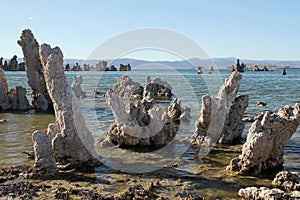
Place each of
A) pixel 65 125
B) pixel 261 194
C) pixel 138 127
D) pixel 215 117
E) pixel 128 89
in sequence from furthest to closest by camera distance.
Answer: pixel 128 89
pixel 215 117
pixel 138 127
pixel 65 125
pixel 261 194

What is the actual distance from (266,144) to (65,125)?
19.5ft

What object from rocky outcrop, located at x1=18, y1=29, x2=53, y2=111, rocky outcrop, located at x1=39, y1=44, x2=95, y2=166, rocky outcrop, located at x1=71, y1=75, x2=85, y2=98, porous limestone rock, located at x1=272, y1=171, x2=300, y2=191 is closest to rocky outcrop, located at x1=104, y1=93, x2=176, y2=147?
rocky outcrop, located at x1=39, y1=44, x2=95, y2=166

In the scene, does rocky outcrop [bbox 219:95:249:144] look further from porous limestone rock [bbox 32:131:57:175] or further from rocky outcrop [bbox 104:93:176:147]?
porous limestone rock [bbox 32:131:57:175]

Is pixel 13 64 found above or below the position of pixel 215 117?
above

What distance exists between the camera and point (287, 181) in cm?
926

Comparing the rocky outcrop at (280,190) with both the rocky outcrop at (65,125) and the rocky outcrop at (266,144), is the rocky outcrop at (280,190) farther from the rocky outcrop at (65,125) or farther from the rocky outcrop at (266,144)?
the rocky outcrop at (65,125)

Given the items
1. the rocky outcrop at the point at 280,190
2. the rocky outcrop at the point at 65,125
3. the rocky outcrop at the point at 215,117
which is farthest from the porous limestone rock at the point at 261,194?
the rocky outcrop at the point at 215,117

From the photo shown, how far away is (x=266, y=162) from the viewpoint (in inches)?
420

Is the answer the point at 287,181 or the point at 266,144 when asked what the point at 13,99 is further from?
the point at 287,181

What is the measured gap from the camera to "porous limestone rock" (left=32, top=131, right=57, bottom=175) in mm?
10102

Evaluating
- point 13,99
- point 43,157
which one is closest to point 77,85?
point 13,99

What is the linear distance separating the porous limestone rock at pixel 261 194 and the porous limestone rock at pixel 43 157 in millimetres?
5119

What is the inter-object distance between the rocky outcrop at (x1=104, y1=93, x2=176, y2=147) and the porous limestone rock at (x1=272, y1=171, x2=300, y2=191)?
5494 mm

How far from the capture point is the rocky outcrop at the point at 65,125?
11094 millimetres
